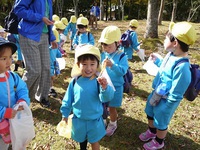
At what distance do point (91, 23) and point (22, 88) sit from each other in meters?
12.7

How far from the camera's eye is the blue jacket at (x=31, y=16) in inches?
125

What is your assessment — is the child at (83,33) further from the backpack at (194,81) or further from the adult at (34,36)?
the backpack at (194,81)

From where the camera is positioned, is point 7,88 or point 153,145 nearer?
point 7,88

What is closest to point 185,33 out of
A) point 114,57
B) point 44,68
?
point 114,57

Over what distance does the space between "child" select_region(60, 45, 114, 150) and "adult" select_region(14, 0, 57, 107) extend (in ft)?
4.35

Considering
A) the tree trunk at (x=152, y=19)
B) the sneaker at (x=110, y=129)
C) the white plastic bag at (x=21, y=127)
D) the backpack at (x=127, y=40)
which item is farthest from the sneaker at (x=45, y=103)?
the tree trunk at (x=152, y=19)

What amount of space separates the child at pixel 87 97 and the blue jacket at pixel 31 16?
1375 mm

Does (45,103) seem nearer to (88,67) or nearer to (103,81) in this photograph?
(88,67)

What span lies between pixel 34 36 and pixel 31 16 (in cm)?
30

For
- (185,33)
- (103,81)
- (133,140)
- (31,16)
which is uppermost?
(31,16)

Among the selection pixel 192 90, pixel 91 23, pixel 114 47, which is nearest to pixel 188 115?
pixel 192 90

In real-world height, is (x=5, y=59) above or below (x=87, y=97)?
above

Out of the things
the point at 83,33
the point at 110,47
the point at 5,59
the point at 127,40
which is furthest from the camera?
Result: the point at 127,40

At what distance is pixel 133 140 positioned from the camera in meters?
3.21
